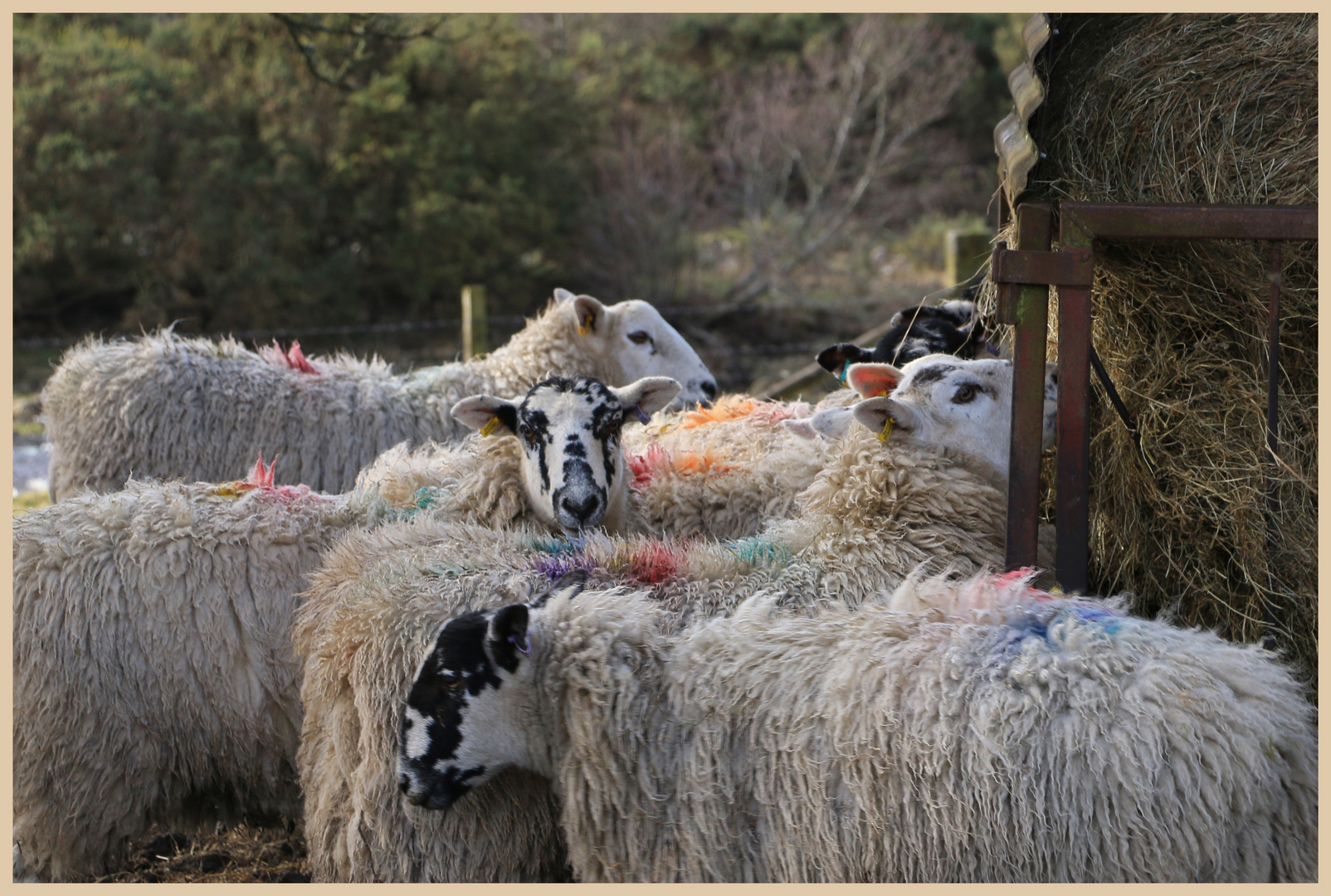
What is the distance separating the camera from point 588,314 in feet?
20.3

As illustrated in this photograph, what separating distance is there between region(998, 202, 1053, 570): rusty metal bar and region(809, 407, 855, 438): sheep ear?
62 cm

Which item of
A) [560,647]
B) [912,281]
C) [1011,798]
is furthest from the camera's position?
[912,281]

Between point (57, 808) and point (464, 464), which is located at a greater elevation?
point (464, 464)

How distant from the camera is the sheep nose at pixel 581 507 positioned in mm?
3715

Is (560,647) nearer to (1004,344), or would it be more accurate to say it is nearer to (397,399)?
(1004,344)

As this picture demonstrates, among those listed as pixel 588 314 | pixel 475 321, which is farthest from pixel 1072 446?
pixel 475 321

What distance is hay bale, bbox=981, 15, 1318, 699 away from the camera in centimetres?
312

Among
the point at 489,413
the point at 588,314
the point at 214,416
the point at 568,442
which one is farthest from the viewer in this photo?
the point at 588,314

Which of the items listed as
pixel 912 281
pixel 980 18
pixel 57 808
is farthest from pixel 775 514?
pixel 980 18

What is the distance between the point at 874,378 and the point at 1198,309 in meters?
1.09

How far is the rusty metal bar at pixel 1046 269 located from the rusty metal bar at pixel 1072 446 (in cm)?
5

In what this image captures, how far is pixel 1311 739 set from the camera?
2.35 meters

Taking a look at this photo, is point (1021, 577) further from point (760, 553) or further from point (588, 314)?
point (588, 314)

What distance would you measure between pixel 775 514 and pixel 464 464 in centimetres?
120
